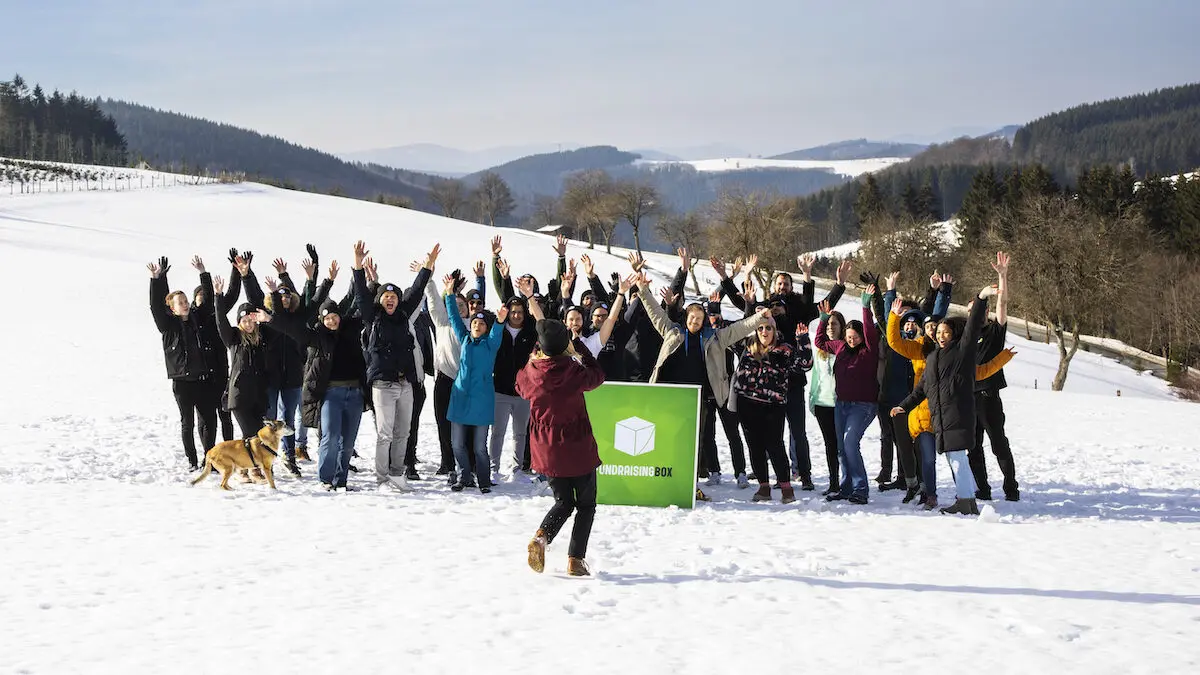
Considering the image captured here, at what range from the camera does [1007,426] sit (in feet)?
54.3

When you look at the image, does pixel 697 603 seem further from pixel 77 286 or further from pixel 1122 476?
pixel 77 286

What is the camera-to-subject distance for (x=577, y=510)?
20.9 ft

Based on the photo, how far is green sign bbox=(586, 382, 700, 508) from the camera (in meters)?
8.55

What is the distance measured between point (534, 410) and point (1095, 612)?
3.77 meters

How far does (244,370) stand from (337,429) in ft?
4.26

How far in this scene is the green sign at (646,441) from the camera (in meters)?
8.55

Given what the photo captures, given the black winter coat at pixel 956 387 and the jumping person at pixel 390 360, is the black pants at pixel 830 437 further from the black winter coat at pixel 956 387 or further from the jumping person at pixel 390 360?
the jumping person at pixel 390 360

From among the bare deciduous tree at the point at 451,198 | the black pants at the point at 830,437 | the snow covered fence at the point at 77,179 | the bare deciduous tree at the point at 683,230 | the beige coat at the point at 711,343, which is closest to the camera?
the beige coat at the point at 711,343

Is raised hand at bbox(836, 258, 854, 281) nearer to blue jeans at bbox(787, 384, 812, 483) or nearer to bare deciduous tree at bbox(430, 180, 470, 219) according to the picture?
blue jeans at bbox(787, 384, 812, 483)

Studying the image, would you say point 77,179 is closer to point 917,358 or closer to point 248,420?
point 248,420

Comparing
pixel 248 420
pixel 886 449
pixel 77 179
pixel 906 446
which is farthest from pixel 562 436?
pixel 77 179

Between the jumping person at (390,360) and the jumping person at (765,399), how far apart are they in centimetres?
330

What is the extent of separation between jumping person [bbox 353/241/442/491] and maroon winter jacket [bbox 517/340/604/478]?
2956mm

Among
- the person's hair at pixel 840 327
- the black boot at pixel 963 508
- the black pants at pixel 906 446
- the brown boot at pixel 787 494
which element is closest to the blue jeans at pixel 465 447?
the brown boot at pixel 787 494
